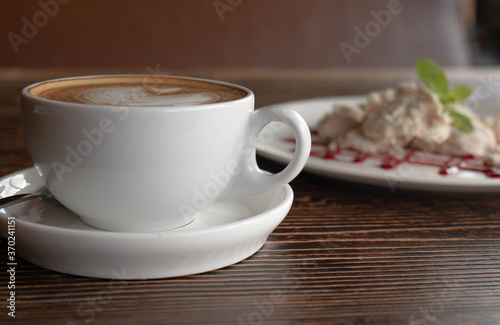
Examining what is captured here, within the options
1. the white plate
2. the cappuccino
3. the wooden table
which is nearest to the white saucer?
the wooden table

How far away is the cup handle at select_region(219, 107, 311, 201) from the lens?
67cm

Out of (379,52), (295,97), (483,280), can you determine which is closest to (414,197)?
(483,280)

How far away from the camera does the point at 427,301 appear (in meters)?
0.55

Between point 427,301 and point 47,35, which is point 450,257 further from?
point 47,35

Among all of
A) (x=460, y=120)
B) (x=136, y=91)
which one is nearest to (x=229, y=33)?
(x=460, y=120)

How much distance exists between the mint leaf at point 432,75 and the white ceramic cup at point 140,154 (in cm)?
69

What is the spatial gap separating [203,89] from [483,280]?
42 cm

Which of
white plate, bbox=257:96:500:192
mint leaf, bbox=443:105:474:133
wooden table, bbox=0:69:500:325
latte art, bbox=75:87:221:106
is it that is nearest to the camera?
wooden table, bbox=0:69:500:325

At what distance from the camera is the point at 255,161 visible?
70 centimetres

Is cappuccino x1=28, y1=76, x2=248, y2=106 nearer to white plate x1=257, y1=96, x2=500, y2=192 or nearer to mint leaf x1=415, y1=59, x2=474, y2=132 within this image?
white plate x1=257, y1=96, x2=500, y2=192

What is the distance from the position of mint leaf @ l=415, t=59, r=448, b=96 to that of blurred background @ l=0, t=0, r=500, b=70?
54.0 inches

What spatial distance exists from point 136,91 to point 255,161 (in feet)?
0.59

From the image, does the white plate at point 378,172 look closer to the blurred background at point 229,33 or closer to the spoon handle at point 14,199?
the spoon handle at point 14,199

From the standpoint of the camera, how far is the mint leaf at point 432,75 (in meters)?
1.24
